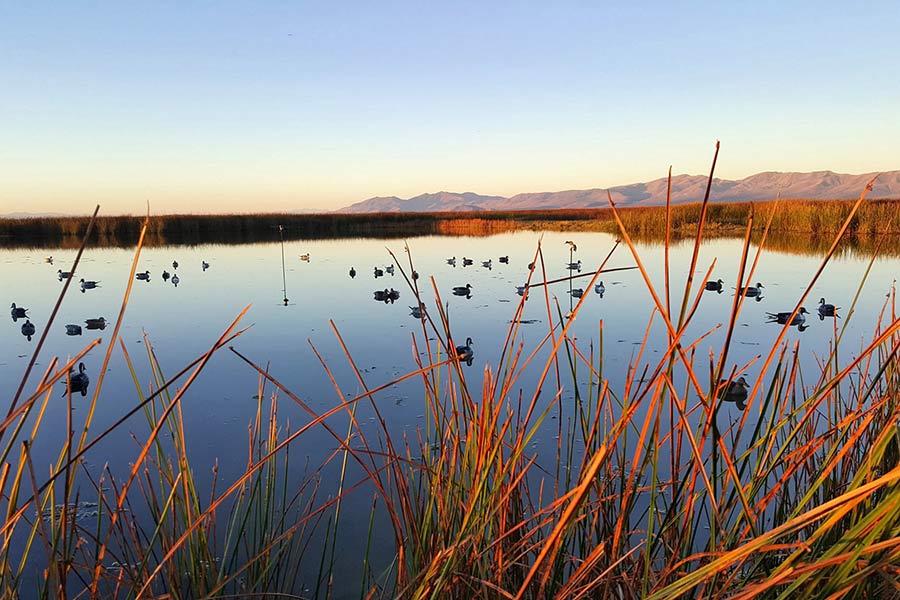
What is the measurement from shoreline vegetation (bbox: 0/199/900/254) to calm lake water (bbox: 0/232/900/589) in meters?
5.00

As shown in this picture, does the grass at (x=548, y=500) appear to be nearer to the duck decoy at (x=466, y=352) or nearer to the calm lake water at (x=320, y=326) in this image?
the calm lake water at (x=320, y=326)

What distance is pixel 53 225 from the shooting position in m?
25.4

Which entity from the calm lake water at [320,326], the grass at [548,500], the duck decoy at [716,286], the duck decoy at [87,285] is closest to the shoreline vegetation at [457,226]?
the calm lake water at [320,326]

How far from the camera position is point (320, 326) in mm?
7223

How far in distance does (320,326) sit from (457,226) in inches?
1034

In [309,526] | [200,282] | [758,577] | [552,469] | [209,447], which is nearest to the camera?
[758,577]

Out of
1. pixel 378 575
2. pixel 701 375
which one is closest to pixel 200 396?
pixel 378 575

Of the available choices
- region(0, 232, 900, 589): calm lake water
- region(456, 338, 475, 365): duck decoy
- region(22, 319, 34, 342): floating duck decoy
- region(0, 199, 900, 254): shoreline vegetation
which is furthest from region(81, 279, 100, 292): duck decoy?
region(0, 199, 900, 254): shoreline vegetation

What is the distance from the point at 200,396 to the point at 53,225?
26254 mm

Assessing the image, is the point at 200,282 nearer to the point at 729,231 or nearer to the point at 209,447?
the point at 209,447

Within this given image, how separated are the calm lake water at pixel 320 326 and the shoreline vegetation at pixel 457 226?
5.00m

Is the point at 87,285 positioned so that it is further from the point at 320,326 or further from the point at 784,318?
the point at 784,318

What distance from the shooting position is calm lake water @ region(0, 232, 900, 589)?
402 centimetres

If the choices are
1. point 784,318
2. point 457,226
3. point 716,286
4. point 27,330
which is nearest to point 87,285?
point 27,330
